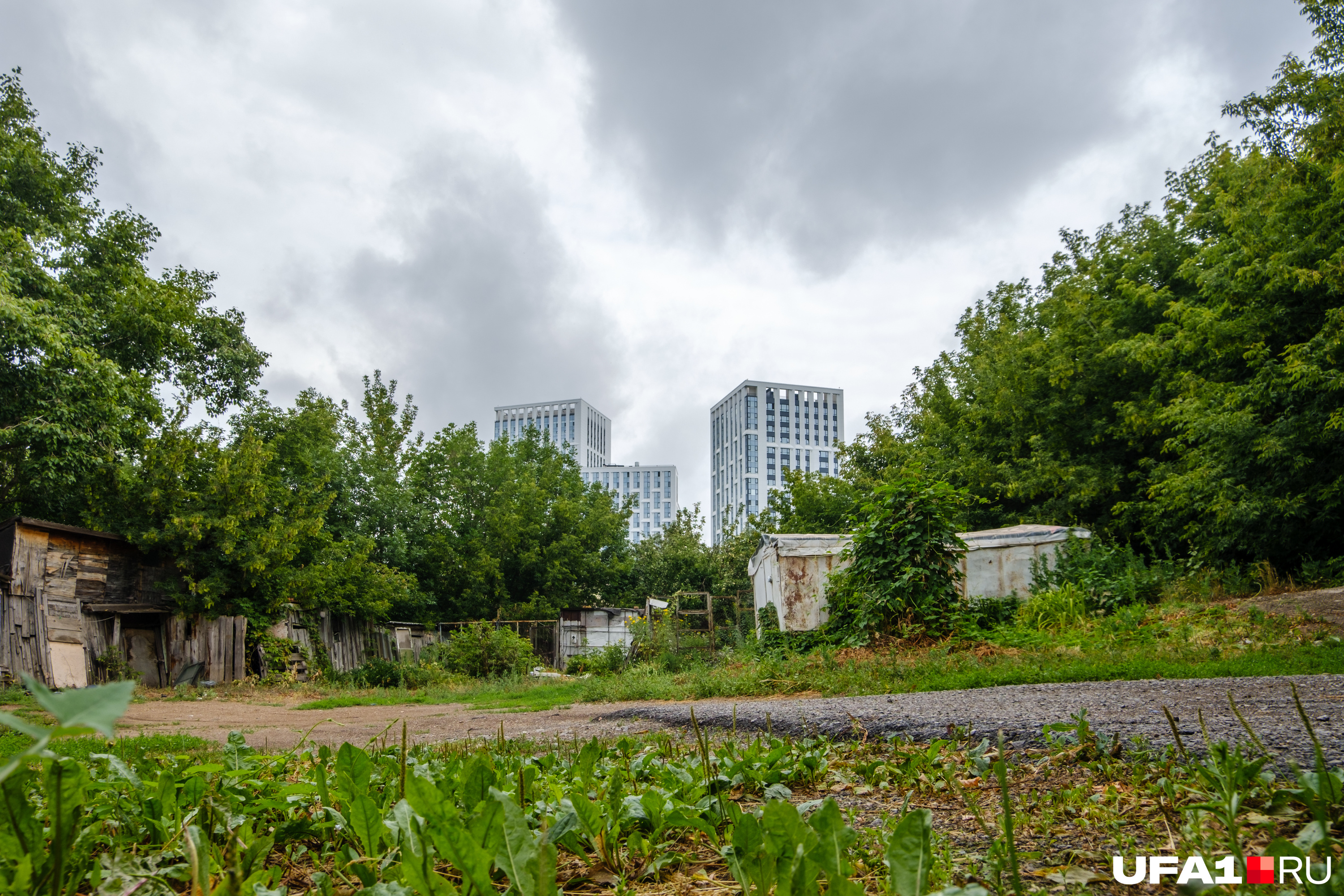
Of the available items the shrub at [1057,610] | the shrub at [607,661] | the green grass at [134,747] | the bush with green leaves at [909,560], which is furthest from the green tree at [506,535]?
the green grass at [134,747]

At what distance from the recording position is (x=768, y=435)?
323ft

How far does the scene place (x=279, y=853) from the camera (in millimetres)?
1508

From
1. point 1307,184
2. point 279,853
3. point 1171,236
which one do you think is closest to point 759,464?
point 1171,236

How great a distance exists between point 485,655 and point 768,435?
8326cm

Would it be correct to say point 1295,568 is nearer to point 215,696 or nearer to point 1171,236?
point 1171,236

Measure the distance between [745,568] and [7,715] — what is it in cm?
2740

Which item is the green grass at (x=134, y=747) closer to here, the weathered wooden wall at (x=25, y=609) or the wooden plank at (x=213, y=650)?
the weathered wooden wall at (x=25, y=609)

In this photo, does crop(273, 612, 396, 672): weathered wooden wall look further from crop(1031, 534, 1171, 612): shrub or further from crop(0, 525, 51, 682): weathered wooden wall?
crop(1031, 534, 1171, 612): shrub

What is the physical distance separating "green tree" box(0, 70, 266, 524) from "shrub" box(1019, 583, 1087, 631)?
1502 centimetres

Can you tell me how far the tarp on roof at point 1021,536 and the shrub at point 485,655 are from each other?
391 inches

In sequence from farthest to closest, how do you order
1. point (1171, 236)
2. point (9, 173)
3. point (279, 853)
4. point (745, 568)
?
point (745, 568), point (1171, 236), point (9, 173), point (279, 853)

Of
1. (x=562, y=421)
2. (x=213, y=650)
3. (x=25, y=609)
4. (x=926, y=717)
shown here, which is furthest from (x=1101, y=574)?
(x=562, y=421)

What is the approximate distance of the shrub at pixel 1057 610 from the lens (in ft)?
33.2

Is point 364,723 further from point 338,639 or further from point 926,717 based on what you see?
point 338,639
